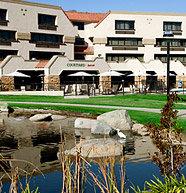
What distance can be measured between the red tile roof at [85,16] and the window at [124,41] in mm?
4882

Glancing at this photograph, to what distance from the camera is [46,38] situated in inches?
1991

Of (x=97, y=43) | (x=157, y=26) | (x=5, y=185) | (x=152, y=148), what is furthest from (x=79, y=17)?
(x=5, y=185)

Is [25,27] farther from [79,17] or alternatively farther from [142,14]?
[142,14]

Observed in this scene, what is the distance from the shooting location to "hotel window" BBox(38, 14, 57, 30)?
49.5 m

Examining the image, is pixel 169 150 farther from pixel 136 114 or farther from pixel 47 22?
pixel 47 22

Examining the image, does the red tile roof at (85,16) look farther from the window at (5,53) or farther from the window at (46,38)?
the window at (5,53)

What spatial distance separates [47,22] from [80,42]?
743 centimetres

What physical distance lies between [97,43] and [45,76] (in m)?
14.2

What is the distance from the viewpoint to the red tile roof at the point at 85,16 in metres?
56.0

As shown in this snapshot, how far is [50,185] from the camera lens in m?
8.00

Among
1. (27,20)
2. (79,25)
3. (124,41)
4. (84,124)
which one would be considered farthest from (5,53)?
(84,124)

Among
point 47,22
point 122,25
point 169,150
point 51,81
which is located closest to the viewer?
point 169,150

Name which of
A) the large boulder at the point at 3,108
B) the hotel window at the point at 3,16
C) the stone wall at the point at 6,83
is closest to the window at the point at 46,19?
the hotel window at the point at 3,16

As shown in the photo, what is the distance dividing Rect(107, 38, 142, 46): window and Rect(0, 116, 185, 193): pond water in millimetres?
37141
